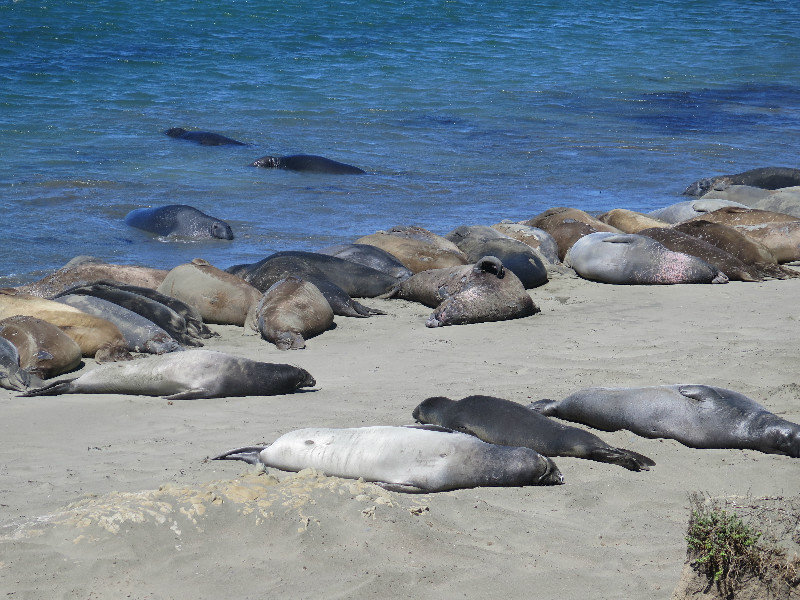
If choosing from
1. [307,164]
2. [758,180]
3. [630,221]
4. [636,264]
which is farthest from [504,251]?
[307,164]

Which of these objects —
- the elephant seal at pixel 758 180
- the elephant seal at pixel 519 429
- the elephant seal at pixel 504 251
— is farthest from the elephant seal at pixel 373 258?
the elephant seal at pixel 758 180

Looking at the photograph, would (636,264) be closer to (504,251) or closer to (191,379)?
(504,251)

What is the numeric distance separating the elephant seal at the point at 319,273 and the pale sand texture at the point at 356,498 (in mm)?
1637

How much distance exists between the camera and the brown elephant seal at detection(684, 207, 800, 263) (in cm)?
942

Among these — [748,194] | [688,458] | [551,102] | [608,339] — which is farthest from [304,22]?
[688,458]

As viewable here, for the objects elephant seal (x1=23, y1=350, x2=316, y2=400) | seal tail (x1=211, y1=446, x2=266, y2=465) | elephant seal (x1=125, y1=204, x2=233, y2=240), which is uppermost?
seal tail (x1=211, y1=446, x2=266, y2=465)

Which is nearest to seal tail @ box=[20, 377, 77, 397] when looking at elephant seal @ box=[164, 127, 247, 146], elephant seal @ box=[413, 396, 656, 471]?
elephant seal @ box=[413, 396, 656, 471]

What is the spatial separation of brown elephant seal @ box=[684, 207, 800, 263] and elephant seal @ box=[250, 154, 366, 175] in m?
5.76

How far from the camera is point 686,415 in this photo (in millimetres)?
4867

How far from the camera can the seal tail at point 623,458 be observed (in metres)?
4.49

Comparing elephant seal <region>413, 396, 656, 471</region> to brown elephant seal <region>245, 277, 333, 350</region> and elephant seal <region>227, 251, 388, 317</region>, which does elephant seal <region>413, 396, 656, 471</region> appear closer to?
brown elephant seal <region>245, 277, 333, 350</region>

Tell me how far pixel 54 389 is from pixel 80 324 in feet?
3.22

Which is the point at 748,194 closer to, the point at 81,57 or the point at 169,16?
the point at 81,57

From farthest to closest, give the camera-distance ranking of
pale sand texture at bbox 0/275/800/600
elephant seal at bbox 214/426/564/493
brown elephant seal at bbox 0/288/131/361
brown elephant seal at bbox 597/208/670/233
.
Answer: brown elephant seal at bbox 597/208/670/233
brown elephant seal at bbox 0/288/131/361
elephant seal at bbox 214/426/564/493
pale sand texture at bbox 0/275/800/600
